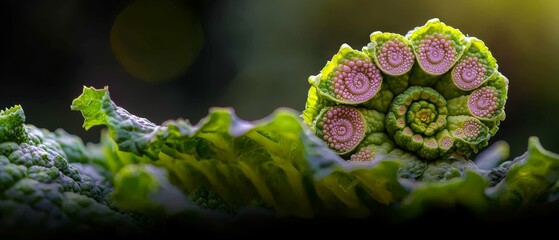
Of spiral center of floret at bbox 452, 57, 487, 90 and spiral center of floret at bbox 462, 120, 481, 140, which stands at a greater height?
spiral center of floret at bbox 452, 57, 487, 90

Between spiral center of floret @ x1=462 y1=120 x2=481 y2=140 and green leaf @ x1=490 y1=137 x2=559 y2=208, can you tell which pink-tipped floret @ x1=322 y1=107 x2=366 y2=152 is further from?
green leaf @ x1=490 y1=137 x2=559 y2=208

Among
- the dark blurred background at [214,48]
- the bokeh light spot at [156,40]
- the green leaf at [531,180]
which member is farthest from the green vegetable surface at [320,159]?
the bokeh light spot at [156,40]

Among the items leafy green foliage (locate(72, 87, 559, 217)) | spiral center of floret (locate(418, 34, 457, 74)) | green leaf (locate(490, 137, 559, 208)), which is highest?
spiral center of floret (locate(418, 34, 457, 74))

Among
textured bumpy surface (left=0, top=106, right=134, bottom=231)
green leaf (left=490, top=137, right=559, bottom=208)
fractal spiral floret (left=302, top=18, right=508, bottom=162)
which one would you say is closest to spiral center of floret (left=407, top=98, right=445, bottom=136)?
fractal spiral floret (left=302, top=18, right=508, bottom=162)

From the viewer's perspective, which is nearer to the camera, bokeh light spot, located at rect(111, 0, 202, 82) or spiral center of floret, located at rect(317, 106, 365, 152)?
spiral center of floret, located at rect(317, 106, 365, 152)

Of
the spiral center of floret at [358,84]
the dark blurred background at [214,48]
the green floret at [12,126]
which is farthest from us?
the dark blurred background at [214,48]

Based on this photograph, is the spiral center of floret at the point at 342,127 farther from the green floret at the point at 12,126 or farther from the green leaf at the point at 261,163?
the green floret at the point at 12,126

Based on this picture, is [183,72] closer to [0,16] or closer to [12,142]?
[0,16]

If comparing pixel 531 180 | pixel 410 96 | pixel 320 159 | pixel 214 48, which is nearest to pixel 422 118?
pixel 410 96
